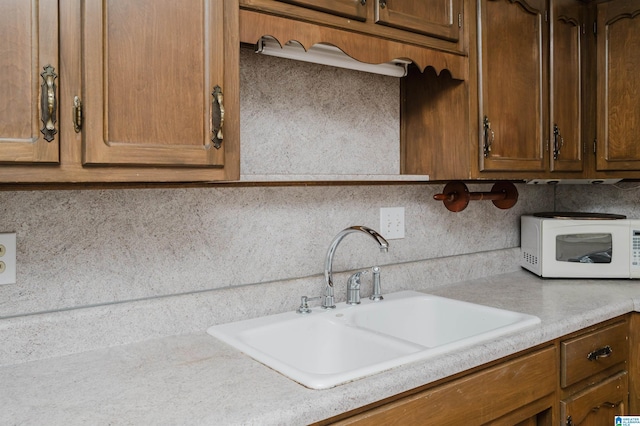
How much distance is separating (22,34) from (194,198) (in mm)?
655

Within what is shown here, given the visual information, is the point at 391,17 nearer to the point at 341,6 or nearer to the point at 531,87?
the point at 341,6

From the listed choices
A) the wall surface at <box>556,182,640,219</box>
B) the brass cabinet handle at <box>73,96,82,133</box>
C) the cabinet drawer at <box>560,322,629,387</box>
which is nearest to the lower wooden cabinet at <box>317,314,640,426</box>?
the cabinet drawer at <box>560,322,629,387</box>

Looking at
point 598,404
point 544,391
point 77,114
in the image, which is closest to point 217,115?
point 77,114

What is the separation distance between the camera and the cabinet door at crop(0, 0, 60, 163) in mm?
939

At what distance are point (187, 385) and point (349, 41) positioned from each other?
3.20 ft

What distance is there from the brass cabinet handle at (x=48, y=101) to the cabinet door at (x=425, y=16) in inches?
35.5

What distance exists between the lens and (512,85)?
6.35ft

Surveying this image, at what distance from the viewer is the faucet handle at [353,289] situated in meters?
1.71

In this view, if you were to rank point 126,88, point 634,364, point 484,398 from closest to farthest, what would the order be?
point 126,88 → point 484,398 → point 634,364

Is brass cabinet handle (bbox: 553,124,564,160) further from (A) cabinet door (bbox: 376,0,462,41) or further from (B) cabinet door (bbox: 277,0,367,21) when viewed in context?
(B) cabinet door (bbox: 277,0,367,21)

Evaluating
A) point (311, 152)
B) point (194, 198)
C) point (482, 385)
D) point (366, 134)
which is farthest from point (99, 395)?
point (366, 134)

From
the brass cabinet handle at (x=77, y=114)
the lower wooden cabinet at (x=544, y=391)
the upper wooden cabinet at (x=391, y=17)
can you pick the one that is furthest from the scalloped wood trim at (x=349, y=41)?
the lower wooden cabinet at (x=544, y=391)

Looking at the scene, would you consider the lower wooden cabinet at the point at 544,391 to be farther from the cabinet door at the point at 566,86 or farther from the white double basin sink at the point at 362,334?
the cabinet door at the point at 566,86

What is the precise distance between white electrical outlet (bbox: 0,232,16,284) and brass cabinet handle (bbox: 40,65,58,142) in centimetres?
40
